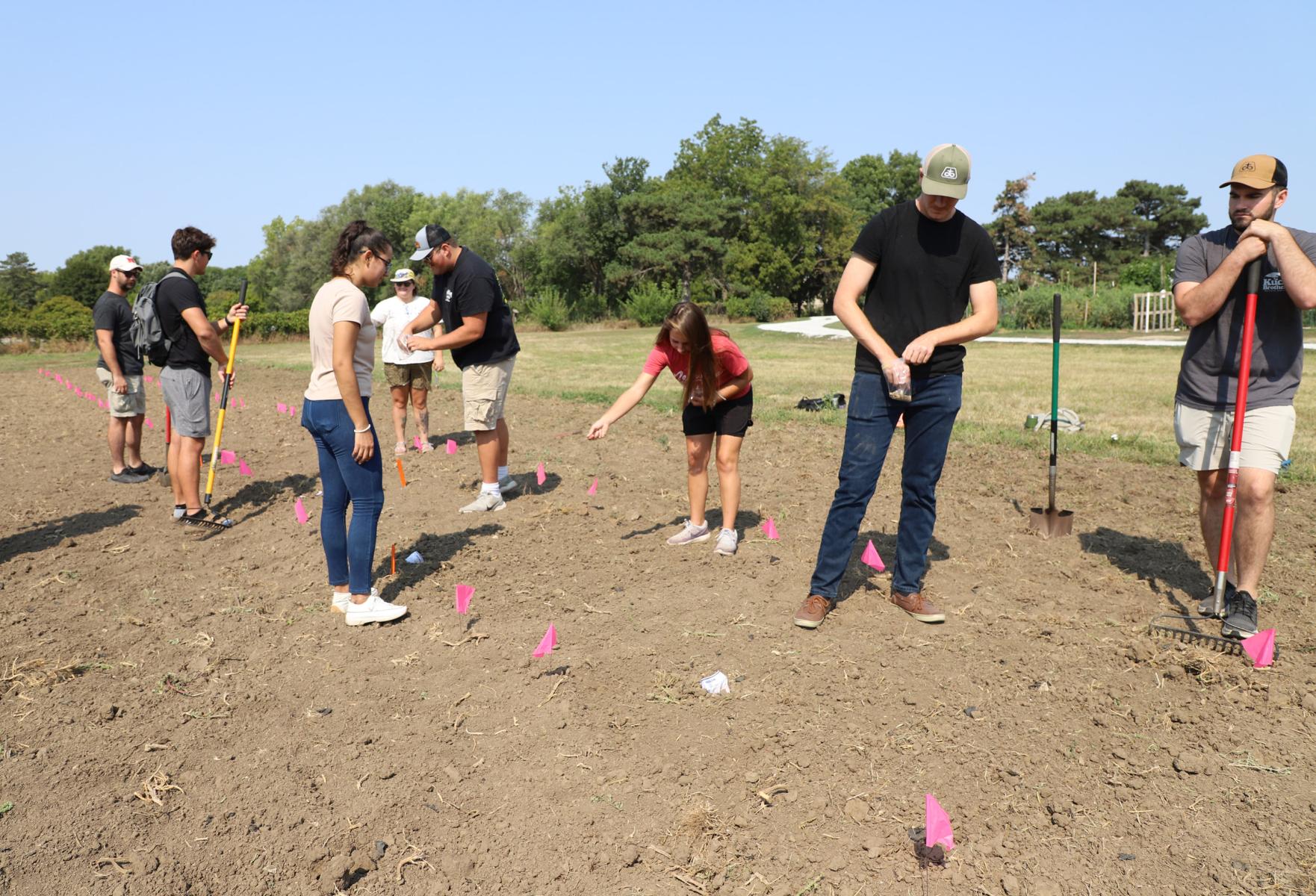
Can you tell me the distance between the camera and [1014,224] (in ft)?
239

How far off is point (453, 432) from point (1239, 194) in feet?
26.6

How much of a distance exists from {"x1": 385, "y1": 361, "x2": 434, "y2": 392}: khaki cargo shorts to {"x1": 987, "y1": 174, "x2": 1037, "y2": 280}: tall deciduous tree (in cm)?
7008

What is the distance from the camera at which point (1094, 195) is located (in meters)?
71.1

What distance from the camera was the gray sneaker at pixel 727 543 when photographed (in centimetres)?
571

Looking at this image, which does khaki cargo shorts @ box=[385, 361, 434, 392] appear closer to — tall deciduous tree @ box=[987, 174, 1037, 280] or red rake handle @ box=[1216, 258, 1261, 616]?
red rake handle @ box=[1216, 258, 1261, 616]

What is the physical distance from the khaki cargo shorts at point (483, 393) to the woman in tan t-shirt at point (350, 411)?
187 centimetres

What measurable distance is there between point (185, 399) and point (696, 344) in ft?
12.6

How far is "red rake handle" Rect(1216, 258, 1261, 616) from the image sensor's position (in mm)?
4105

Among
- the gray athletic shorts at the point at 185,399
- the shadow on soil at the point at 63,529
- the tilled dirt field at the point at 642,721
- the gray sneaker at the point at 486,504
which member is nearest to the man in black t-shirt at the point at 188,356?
the gray athletic shorts at the point at 185,399

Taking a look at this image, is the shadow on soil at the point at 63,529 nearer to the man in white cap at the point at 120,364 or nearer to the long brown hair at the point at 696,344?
the man in white cap at the point at 120,364

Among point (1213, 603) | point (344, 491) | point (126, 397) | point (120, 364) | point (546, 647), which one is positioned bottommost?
point (546, 647)

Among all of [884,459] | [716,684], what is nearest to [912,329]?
[884,459]

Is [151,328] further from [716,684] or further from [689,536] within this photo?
[716,684]

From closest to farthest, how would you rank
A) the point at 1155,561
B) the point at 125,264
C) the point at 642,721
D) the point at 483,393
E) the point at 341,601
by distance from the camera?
the point at 642,721
the point at 341,601
the point at 1155,561
the point at 483,393
the point at 125,264
